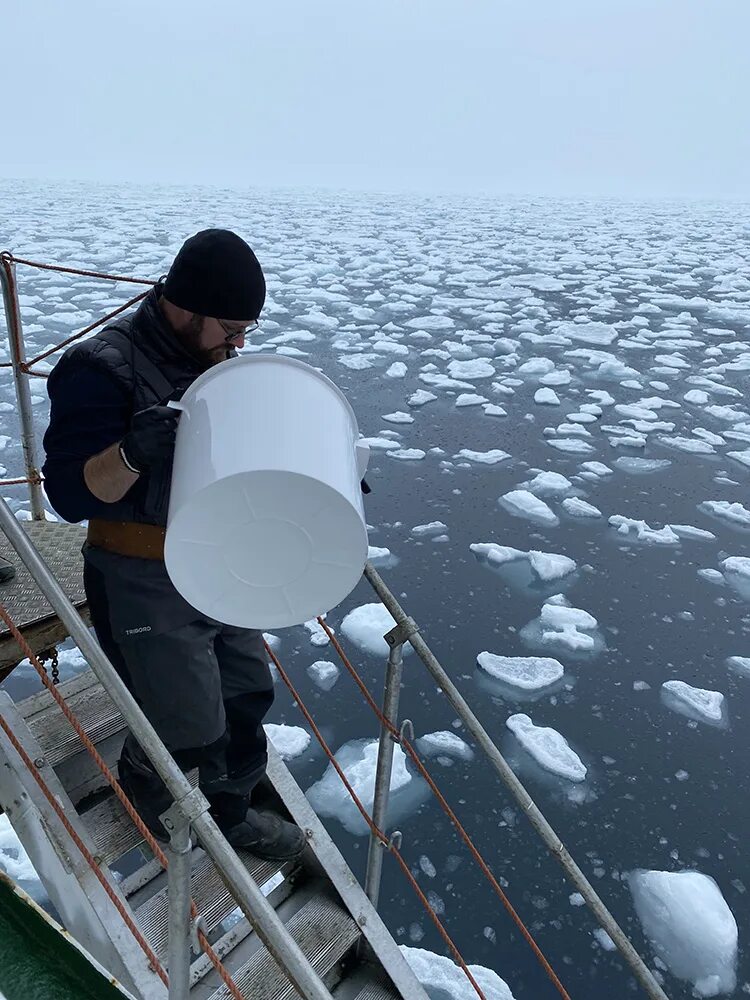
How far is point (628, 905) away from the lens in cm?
263

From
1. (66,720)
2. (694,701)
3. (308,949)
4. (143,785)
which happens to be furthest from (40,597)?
(694,701)

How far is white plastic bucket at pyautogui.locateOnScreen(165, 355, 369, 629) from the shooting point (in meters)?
1.28

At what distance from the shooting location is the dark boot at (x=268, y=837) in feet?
6.43

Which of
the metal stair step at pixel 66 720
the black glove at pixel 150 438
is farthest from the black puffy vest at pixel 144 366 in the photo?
the metal stair step at pixel 66 720

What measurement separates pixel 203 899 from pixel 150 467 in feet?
3.73

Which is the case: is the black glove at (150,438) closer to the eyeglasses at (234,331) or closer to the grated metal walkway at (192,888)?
the eyeglasses at (234,331)

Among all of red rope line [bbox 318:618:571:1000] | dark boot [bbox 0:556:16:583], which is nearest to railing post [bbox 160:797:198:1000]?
Result: red rope line [bbox 318:618:571:1000]

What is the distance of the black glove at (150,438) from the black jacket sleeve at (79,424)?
13 centimetres

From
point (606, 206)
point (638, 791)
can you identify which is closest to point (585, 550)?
point (638, 791)

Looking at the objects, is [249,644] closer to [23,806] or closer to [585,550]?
[23,806]

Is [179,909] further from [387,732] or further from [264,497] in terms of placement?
[387,732]

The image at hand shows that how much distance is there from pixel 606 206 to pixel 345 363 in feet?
63.6

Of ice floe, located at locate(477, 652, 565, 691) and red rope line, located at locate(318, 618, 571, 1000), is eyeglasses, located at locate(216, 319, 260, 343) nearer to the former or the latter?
red rope line, located at locate(318, 618, 571, 1000)

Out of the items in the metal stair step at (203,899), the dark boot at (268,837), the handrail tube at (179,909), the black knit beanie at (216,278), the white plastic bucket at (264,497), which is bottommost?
the metal stair step at (203,899)
